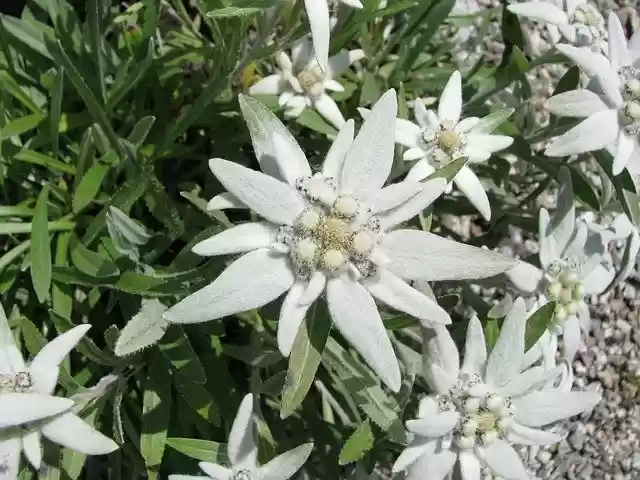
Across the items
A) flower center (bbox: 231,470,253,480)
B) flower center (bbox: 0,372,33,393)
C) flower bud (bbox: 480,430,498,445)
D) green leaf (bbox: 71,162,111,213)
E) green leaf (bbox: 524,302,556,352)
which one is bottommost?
flower center (bbox: 231,470,253,480)

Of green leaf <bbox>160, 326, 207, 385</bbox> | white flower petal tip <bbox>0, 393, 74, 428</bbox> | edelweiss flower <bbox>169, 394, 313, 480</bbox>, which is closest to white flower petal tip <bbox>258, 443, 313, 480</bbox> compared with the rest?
edelweiss flower <bbox>169, 394, 313, 480</bbox>

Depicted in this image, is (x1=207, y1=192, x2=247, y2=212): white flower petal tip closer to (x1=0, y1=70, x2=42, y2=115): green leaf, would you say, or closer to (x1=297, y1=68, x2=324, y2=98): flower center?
(x1=297, y1=68, x2=324, y2=98): flower center

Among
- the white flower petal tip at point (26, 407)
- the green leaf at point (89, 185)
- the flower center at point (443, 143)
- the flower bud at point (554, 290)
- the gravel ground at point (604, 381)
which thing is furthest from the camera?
the gravel ground at point (604, 381)

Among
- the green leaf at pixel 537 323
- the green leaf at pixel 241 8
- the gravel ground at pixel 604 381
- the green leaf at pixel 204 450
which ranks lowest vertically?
the gravel ground at pixel 604 381

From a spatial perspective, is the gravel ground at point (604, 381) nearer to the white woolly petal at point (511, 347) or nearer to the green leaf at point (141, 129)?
the white woolly petal at point (511, 347)

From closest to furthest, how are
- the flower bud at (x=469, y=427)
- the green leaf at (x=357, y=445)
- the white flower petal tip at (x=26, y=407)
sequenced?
the white flower petal tip at (x=26, y=407) → the flower bud at (x=469, y=427) → the green leaf at (x=357, y=445)

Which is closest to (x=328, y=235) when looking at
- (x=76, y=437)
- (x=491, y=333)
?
(x=76, y=437)

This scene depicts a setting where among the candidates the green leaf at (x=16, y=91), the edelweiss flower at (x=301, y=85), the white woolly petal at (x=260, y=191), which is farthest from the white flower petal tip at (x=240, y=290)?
the green leaf at (x=16, y=91)
